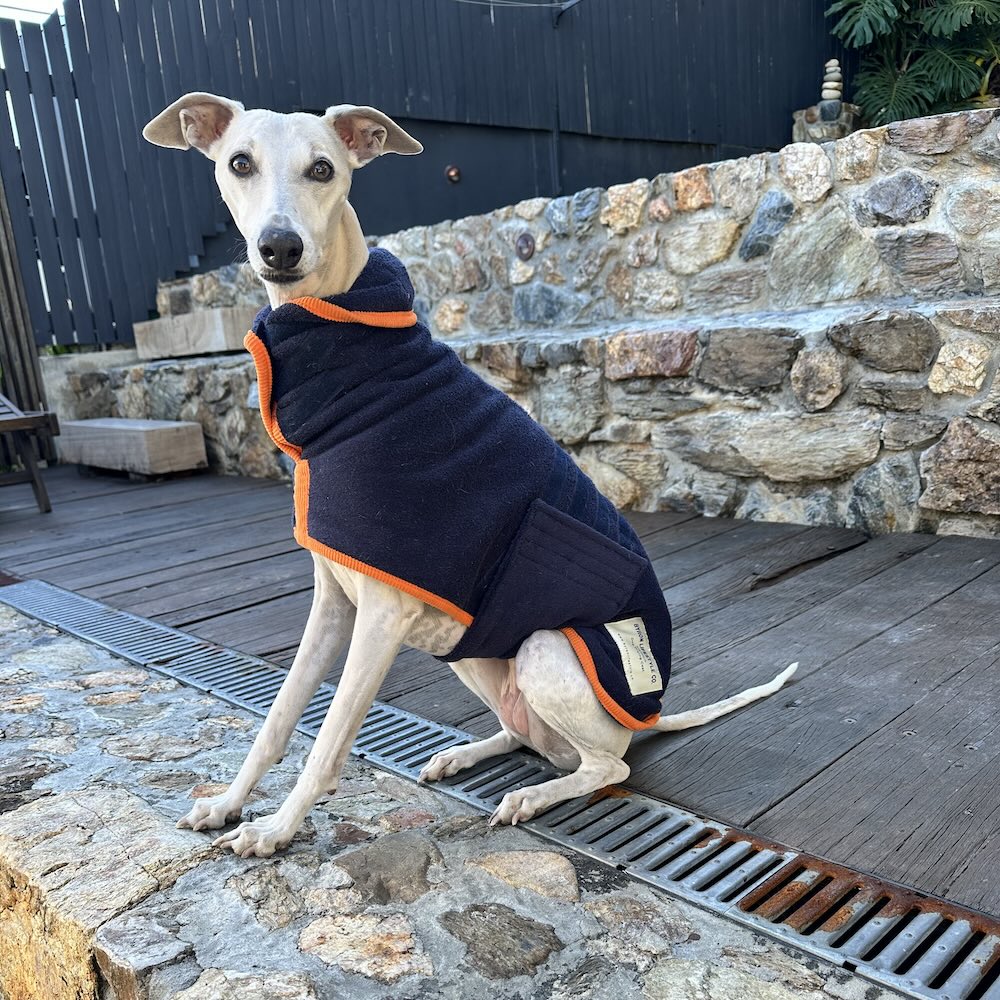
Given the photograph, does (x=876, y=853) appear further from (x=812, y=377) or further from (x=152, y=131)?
(x=812, y=377)

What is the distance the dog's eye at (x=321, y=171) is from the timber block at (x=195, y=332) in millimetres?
4395

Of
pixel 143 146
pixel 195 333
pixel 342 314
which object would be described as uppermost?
pixel 143 146

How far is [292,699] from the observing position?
1.66 metres

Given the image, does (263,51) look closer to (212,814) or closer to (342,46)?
(342,46)

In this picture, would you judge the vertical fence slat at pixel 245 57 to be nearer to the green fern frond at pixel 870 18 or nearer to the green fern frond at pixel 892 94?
the green fern frond at pixel 870 18

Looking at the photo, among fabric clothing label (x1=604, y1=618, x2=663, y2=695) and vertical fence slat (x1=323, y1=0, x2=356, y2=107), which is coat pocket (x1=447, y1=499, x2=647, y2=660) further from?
vertical fence slat (x1=323, y1=0, x2=356, y2=107)

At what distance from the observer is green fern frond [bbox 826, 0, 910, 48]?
8656 millimetres

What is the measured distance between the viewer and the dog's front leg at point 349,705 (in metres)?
1.54

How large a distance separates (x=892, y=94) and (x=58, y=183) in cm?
781

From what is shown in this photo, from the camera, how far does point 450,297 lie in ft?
15.5

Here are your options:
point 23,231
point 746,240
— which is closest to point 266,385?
point 746,240

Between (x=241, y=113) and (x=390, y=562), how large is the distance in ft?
2.82

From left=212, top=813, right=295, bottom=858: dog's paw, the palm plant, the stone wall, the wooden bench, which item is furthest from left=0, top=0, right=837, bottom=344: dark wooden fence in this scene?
left=212, top=813, right=295, bottom=858: dog's paw

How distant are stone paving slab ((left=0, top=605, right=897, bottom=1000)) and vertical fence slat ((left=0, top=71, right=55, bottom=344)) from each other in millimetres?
5476
